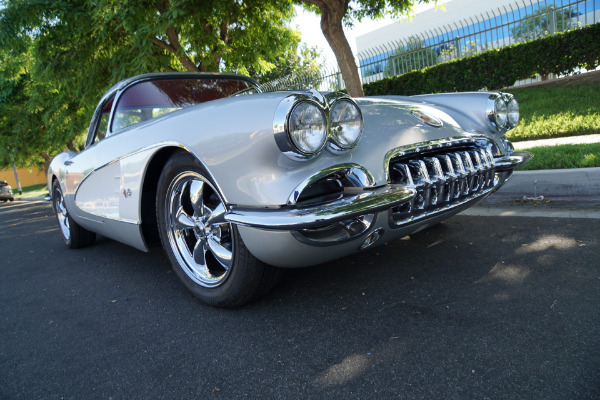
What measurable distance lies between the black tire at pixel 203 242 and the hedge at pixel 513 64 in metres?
9.28

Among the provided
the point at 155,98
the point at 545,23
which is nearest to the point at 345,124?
the point at 155,98

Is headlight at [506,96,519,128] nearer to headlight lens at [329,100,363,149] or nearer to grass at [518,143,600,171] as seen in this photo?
headlight lens at [329,100,363,149]

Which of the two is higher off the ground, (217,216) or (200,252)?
(217,216)

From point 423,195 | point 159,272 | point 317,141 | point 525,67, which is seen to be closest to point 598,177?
point 423,195

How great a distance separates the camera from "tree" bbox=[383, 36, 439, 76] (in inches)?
443

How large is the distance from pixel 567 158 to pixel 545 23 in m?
6.89

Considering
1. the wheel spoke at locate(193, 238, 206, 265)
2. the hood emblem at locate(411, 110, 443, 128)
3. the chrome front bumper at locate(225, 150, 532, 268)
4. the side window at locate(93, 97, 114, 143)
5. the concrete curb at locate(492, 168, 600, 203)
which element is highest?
the side window at locate(93, 97, 114, 143)

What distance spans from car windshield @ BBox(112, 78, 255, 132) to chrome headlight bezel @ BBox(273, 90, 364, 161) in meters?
1.66

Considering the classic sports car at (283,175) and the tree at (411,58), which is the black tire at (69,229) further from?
the tree at (411,58)

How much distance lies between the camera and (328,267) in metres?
2.73

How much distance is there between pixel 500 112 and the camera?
2.92 metres

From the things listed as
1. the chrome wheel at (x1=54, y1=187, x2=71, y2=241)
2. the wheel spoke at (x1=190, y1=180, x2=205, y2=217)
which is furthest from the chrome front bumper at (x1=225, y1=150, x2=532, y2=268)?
the chrome wheel at (x1=54, y1=187, x2=71, y2=241)

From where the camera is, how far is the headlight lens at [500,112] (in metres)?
2.89

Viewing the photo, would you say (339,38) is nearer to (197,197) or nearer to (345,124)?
(197,197)
